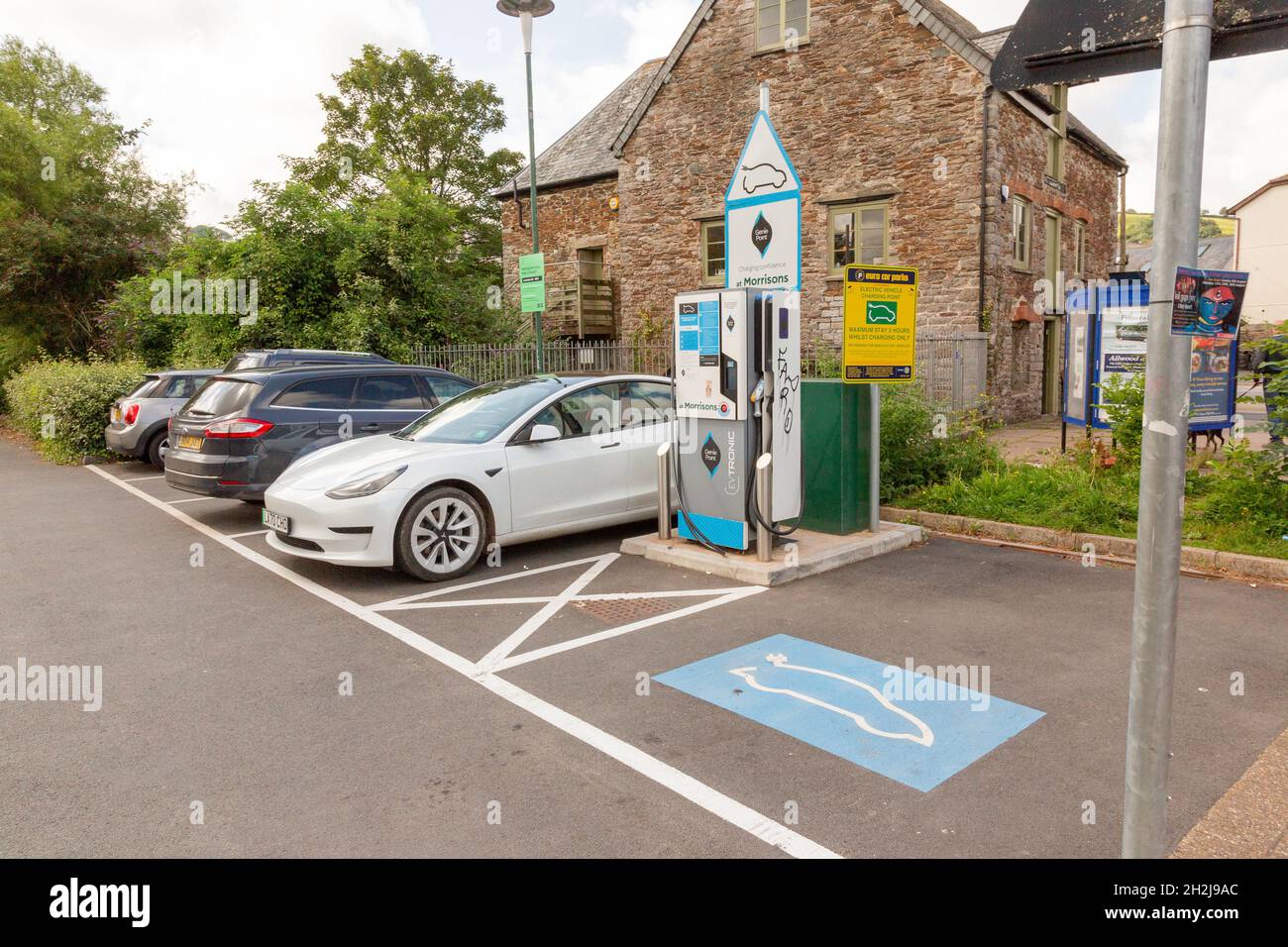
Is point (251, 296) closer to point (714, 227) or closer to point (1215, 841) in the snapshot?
point (714, 227)

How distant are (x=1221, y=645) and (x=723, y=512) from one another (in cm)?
354

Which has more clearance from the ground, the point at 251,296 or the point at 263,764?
the point at 251,296

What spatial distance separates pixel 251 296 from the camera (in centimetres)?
1805

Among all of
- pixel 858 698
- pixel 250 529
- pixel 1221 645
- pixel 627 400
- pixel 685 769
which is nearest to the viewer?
pixel 685 769

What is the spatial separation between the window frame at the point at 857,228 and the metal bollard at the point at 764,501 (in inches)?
439

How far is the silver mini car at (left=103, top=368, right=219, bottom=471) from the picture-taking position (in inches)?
557

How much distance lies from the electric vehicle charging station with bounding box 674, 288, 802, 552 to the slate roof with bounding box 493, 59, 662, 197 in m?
16.9

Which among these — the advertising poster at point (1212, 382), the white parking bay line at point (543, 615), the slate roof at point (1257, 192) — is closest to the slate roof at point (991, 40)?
the advertising poster at point (1212, 382)

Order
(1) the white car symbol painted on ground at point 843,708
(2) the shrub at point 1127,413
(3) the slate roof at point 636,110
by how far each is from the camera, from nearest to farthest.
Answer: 1. (1) the white car symbol painted on ground at point 843,708
2. (2) the shrub at point 1127,413
3. (3) the slate roof at point 636,110

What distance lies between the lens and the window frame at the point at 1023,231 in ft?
57.7

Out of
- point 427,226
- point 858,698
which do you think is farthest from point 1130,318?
point 427,226

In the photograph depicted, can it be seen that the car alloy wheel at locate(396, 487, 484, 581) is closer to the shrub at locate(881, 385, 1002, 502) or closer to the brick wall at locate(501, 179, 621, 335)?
the shrub at locate(881, 385, 1002, 502)

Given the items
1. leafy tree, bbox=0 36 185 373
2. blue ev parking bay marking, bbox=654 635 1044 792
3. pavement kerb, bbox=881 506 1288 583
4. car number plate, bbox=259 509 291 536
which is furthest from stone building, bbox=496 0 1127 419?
→ leafy tree, bbox=0 36 185 373

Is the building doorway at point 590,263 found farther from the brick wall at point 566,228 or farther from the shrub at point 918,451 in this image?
the shrub at point 918,451
